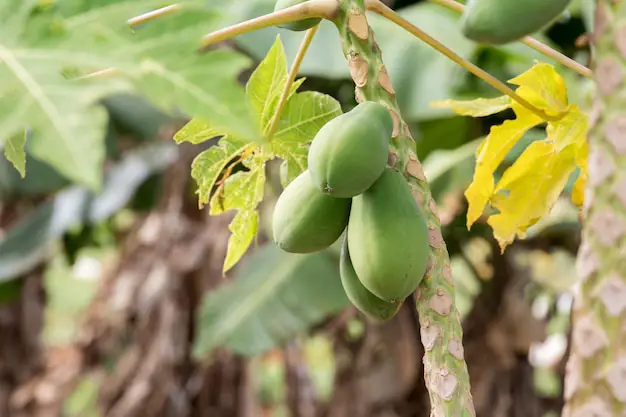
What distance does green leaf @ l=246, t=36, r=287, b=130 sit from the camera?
1.53ft

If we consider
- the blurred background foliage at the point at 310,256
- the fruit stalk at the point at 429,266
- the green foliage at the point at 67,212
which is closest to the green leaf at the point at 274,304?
the blurred background foliage at the point at 310,256

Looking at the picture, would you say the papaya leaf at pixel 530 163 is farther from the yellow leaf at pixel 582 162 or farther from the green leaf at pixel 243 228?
the green leaf at pixel 243 228

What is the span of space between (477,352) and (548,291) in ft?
1.87

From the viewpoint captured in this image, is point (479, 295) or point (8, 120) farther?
point (479, 295)

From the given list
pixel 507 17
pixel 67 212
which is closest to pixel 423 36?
pixel 507 17

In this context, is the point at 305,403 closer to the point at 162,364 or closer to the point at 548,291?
the point at 162,364

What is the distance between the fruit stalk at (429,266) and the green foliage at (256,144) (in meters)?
0.06

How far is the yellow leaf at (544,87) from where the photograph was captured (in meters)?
0.49

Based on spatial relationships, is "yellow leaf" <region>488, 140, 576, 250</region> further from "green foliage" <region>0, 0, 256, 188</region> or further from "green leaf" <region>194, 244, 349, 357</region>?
"green leaf" <region>194, 244, 349, 357</region>

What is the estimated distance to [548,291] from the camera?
89.2 inches

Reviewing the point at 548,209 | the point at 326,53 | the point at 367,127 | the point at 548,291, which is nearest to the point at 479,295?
the point at 548,291

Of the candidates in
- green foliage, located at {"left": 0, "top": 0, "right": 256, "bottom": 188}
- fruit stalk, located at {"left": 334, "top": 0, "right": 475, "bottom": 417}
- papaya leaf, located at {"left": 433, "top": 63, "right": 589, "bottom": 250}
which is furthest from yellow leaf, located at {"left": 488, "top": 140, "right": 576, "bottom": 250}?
green foliage, located at {"left": 0, "top": 0, "right": 256, "bottom": 188}

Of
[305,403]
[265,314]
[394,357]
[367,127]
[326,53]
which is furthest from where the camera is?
[305,403]

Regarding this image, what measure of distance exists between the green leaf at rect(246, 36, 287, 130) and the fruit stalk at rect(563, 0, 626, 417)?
0.19m
